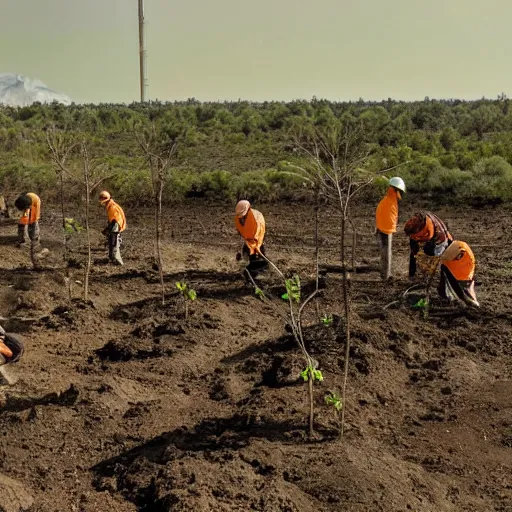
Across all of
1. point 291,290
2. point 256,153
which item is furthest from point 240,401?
point 256,153

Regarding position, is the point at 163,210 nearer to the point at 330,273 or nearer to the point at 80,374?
the point at 330,273

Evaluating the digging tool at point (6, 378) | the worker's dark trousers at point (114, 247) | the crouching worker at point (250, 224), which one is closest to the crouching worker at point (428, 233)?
the crouching worker at point (250, 224)

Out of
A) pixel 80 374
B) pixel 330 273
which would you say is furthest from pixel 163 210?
pixel 80 374

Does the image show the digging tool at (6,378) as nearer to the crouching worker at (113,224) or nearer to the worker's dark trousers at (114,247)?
the crouching worker at (113,224)

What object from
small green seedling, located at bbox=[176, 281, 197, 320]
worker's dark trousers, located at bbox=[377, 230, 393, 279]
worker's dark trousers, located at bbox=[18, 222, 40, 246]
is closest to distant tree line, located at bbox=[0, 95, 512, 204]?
worker's dark trousers, located at bbox=[18, 222, 40, 246]

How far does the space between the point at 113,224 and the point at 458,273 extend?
535 centimetres

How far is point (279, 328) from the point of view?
27.1ft

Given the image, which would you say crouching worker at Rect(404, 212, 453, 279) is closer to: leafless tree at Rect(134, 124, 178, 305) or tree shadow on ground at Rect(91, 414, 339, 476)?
leafless tree at Rect(134, 124, 178, 305)

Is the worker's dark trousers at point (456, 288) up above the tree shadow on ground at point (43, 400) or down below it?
above

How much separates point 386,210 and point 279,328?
8.27 ft

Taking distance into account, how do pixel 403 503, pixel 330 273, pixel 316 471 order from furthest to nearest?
pixel 330 273 → pixel 316 471 → pixel 403 503

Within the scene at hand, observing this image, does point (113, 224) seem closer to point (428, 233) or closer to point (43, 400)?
point (43, 400)

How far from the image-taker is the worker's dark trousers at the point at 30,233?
36.1 feet

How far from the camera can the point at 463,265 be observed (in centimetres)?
793
